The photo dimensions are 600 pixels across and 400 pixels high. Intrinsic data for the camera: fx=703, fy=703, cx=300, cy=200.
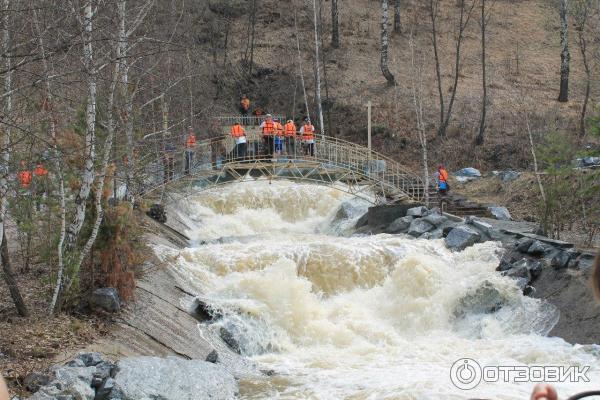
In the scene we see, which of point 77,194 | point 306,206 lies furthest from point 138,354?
point 306,206

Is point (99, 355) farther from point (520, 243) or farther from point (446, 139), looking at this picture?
point (446, 139)

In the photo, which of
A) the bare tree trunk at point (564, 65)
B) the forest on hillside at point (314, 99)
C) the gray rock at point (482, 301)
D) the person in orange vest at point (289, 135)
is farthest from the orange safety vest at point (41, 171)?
the bare tree trunk at point (564, 65)

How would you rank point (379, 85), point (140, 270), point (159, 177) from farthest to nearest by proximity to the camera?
point (379, 85) → point (159, 177) → point (140, 270)

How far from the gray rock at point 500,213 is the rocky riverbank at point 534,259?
83 cm

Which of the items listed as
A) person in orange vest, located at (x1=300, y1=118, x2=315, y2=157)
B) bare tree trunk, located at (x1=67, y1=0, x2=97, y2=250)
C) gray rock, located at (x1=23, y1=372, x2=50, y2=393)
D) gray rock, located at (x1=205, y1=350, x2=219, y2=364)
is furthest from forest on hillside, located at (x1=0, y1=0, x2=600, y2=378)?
person in orange vest, located at (x1=300, y1=118, x2=315, y2=157)

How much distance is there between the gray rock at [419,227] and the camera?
17.8 metres

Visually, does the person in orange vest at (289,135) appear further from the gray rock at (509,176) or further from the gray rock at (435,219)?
the gray rock at (509,176)

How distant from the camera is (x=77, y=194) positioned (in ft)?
33.6

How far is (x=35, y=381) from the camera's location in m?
7.59

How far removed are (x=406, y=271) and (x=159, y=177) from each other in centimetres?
806

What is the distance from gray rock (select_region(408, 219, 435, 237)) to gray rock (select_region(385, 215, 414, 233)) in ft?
1.05

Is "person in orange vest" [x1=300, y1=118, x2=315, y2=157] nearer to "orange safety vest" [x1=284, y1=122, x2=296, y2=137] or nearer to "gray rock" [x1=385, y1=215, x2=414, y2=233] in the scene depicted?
"orange safety vest" [x1=284, y1=122, x2=296, y2=137]

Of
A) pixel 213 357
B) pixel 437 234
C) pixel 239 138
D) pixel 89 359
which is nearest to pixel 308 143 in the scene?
pixel 239 138

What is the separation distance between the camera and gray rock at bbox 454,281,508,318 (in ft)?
44.7
